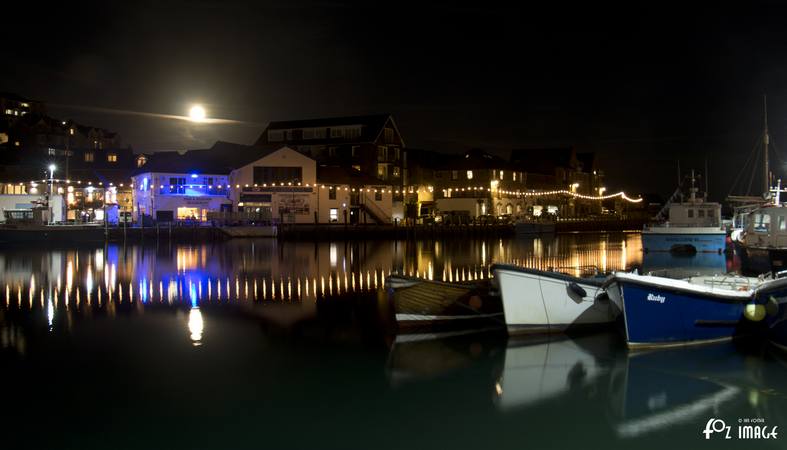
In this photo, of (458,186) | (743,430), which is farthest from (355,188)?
(743,430)

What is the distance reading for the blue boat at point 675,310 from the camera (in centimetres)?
1267

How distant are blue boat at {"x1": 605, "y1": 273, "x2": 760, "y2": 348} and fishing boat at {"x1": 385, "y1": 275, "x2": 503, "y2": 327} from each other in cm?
302

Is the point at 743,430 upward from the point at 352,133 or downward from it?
downward

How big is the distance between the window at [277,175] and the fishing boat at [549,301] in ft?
150

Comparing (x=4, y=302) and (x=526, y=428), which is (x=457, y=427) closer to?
(x=526, y=428)

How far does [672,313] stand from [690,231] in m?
30.0

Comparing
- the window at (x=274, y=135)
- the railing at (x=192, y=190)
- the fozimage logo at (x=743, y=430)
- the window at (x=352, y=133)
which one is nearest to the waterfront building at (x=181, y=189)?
the railing at (x=192, y=190)

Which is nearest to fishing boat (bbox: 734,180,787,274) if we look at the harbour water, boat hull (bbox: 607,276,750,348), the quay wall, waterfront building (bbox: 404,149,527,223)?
boat hull (bbox: 607,276,750,348)

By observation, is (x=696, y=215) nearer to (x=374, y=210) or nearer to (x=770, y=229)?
(x=770, y=229)

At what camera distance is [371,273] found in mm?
28812

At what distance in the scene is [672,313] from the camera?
42.8ft

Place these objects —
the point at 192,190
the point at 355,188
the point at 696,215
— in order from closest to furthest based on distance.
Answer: the point at 696,215 < the point at 192,190 < the point at 355,188

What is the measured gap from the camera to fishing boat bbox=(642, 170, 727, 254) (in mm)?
39844

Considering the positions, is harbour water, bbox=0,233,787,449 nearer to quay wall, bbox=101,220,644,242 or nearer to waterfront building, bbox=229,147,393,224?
quay wall, bbox=101,220,644,242
